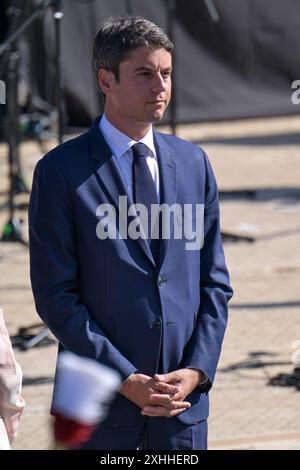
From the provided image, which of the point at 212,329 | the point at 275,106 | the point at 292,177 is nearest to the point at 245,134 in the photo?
the point at 292,177

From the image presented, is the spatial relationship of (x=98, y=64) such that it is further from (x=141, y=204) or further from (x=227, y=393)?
(x=227, y=393)

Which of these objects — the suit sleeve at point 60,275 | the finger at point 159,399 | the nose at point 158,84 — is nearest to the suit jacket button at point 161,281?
the suit sleeve at point 60,275

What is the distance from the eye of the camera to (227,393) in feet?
21.5

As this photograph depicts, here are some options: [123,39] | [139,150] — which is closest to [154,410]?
[139,150]

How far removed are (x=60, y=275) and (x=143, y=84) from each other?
643 mm

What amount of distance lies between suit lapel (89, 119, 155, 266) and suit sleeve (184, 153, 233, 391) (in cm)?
26

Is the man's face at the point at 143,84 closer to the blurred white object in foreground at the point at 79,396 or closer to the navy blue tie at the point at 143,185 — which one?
the navy blue tie at the point at 143,185

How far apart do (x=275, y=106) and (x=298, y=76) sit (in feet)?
1.43

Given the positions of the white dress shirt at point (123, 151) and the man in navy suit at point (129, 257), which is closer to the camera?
the man in navy suit at point (129, 257)

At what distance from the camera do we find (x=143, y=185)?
12.5ft

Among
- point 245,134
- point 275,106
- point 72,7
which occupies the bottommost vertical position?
point 245,134

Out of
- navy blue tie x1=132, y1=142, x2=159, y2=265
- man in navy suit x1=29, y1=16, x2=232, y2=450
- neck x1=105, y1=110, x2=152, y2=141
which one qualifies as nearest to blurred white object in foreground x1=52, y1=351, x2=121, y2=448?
man in navy suit x1=29, y1=16, x2=232, y2=450

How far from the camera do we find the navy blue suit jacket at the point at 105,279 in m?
3.70

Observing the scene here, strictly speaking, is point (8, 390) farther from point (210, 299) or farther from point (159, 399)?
point (210, 299)
